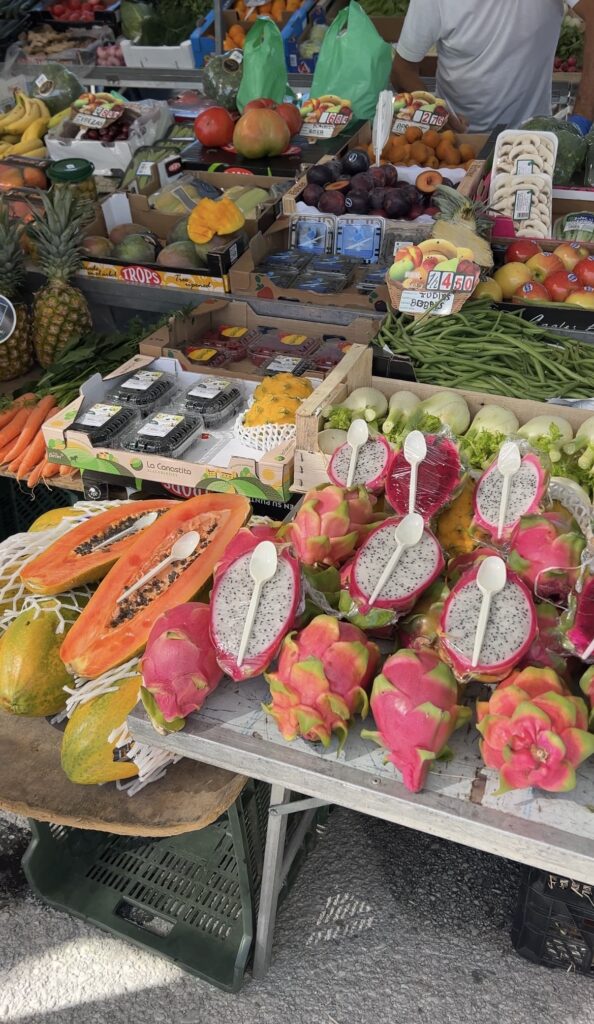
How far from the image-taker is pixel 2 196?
12.9 ft

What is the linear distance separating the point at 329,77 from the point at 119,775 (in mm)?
4412

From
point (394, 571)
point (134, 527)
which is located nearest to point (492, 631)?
point (394, 571)

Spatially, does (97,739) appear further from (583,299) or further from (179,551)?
(583,299)

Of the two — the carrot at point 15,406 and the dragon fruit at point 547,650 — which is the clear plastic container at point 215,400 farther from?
the dragon fruit at point 547,650

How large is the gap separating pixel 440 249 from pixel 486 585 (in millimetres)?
1581

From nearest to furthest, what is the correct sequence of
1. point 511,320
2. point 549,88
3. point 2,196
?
point 511,320
point 2,196
point 549,88

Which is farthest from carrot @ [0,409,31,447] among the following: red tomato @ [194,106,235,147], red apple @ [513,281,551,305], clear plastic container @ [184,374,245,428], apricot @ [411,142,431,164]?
apricot @ [411,142,431,164]

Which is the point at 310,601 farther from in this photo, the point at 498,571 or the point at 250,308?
the point at 250,308

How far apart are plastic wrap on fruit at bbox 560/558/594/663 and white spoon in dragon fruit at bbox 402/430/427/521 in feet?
1.29

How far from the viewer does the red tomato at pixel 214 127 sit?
4.45m

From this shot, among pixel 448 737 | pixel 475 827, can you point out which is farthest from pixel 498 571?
pixel 475 827

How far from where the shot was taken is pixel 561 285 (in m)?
3.00

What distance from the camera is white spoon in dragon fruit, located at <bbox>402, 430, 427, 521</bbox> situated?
Answer: 1.68 m

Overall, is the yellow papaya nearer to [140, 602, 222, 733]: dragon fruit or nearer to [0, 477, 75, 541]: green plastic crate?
[140, 602, 222, 733]: dragon fruit
